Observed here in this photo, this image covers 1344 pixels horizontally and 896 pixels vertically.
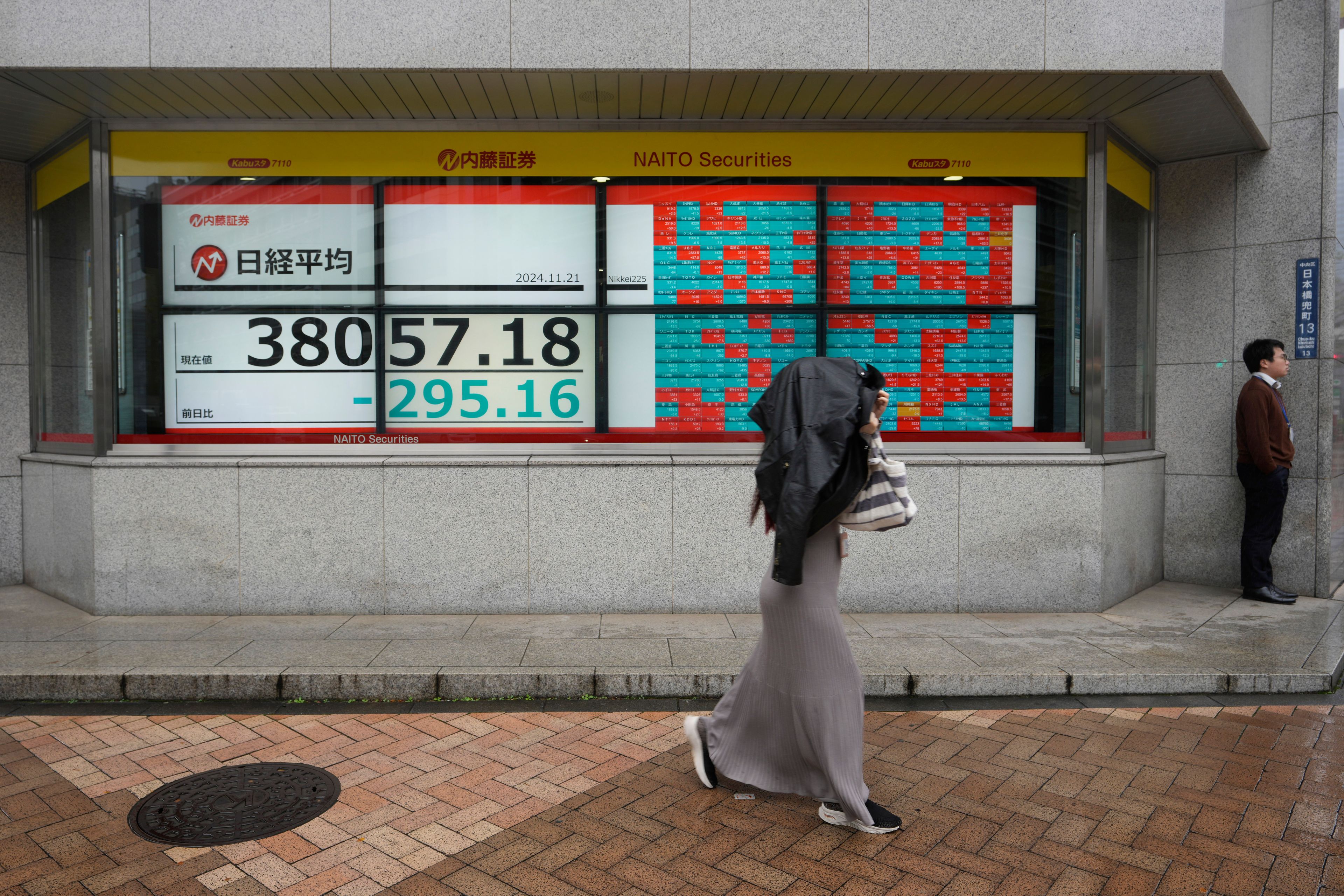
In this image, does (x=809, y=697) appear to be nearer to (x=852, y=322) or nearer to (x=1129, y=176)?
(x=852, y=322)

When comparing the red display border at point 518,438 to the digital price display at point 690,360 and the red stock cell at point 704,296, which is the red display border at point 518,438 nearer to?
the digital price display at point 690,360

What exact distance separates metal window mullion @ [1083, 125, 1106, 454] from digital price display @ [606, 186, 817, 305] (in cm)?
220

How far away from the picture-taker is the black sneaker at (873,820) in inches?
142

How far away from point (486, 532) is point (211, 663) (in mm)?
2136

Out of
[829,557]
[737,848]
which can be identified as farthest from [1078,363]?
[737,848]

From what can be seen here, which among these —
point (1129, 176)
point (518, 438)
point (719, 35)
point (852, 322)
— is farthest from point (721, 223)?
point (1129, 176)

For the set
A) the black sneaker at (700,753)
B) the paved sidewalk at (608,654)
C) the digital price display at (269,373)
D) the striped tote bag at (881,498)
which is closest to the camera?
the striped tote bag at (881,498)

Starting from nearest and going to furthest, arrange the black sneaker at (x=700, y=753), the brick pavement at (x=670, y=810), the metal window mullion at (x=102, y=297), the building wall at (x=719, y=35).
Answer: the brick pavement at (x=670, y=810), the black sneaker at (x=700, y=753), the building wall at (x=719, y=35), the metal window mullion at (x=102, y=297)

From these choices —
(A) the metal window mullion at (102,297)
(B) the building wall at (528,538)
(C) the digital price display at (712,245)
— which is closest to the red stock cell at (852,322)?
(C) the digital price display at (712,245)

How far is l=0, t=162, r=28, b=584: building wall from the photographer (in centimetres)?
784

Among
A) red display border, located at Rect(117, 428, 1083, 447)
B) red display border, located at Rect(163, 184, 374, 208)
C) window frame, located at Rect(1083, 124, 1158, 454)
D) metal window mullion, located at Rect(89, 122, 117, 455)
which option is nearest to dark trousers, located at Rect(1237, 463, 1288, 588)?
window frame, located at Rect(1083, 124, 1158, 454)

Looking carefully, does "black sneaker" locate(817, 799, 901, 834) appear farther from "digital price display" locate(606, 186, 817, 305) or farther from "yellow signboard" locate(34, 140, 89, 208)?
"yellow signboard" locate(34, 140, 89, 208)

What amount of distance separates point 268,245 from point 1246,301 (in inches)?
331

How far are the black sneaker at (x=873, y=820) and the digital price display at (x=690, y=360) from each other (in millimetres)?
4054
